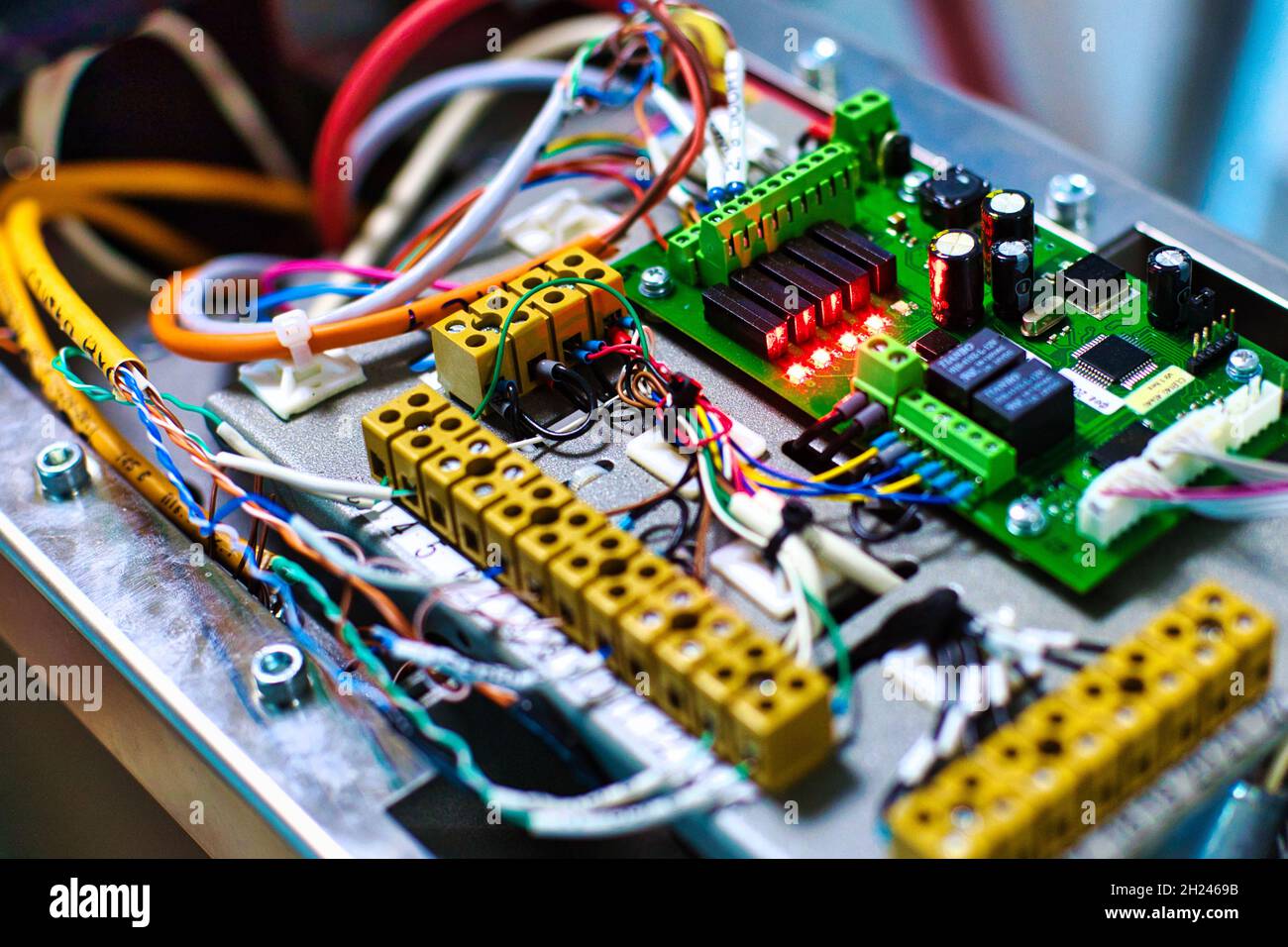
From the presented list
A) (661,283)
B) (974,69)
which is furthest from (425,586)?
(974,69)

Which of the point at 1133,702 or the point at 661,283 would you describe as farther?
the point at 661,283

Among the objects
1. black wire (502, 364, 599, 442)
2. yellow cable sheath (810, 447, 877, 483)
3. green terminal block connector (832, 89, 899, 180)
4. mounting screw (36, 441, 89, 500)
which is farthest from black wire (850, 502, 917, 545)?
mounting screw (36, 441, 89, 500)

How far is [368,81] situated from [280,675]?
4.02 ft

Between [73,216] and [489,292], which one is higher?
[489,292]

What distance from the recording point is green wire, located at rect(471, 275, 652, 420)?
2.06 meters

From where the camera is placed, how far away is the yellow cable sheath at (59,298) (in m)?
2.16

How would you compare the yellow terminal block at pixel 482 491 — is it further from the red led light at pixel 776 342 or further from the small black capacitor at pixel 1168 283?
the small black capacitor at pixel 1168 283

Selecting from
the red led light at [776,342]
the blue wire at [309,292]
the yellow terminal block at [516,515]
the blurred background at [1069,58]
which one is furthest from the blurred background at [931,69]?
the yellow terminal block at [516,515]

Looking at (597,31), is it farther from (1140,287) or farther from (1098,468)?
(1098,468)

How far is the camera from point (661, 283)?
7.30 ft

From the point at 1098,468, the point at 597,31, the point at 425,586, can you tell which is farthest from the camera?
the point at 597,31

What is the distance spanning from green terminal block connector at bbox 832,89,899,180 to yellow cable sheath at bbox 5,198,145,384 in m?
1.07

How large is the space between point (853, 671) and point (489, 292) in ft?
2.44

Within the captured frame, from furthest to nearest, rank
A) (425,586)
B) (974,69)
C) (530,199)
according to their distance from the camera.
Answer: (974,69), (530,199), (425,586)
